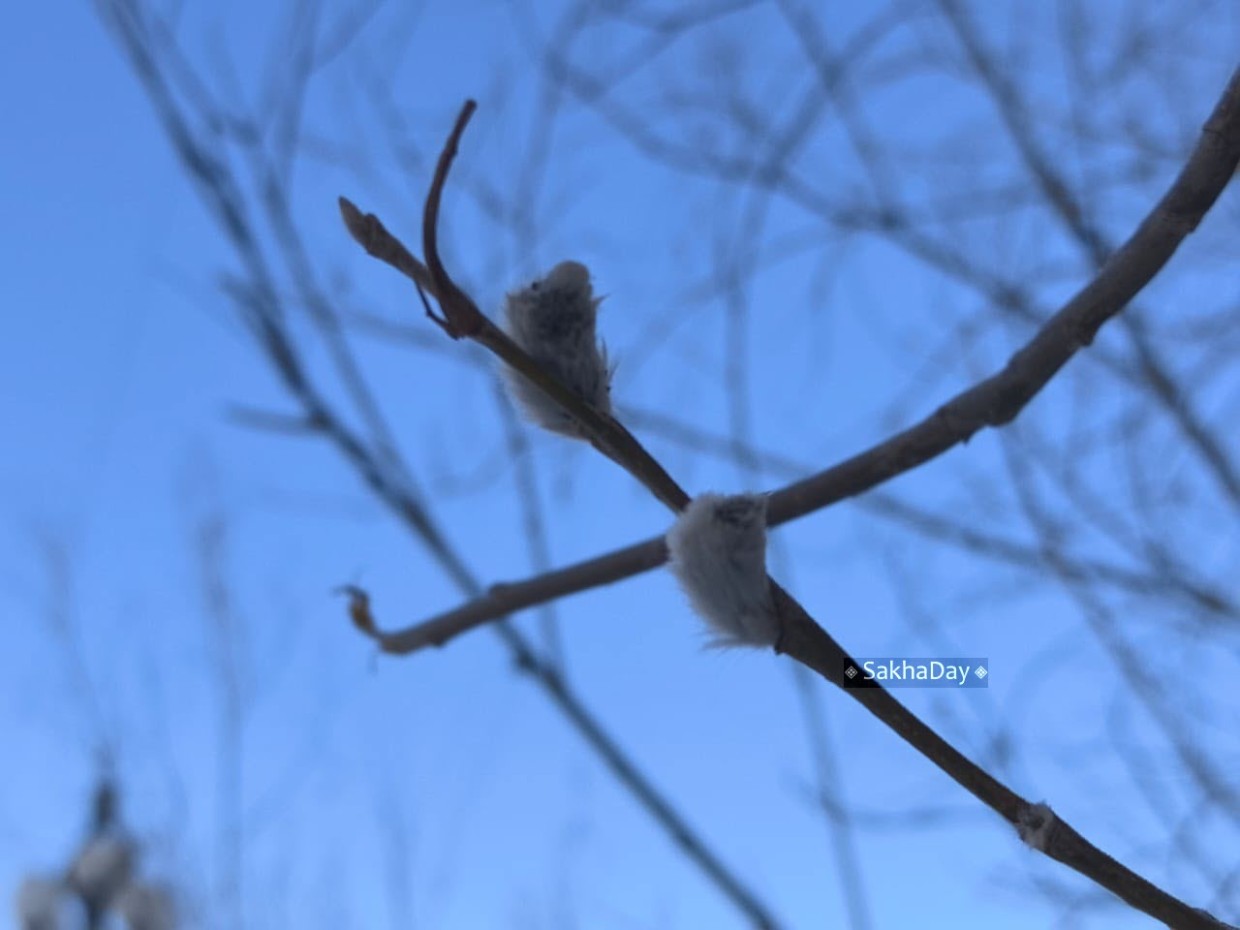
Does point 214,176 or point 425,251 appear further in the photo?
point 214,176

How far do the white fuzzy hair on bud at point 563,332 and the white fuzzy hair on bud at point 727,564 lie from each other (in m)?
0.07

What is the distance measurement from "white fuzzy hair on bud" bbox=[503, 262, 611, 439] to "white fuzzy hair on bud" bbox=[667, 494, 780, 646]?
0.23 ft

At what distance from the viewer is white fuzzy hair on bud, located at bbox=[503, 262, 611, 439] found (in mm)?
444

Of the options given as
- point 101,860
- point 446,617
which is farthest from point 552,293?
point 101,860

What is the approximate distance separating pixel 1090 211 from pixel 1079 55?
0.94ft

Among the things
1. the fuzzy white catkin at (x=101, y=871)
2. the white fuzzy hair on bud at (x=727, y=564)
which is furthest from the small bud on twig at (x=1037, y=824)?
the fuzzy white catkin at (x=101, y=871)

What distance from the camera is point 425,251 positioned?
1.32 ft

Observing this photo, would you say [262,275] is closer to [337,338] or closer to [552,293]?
[337,338]

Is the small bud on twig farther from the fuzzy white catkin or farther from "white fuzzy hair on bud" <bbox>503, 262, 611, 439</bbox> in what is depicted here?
the fuzzy white catkin

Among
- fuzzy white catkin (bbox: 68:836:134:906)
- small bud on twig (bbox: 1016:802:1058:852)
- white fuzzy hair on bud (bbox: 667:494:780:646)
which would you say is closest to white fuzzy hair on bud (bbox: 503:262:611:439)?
white fuzzy hair on bud (bbox: 667:494:780:646)

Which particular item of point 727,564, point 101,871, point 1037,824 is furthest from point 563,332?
point 101,871

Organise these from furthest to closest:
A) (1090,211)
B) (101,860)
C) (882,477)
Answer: (101,860) → (1090,211) → (882,477)

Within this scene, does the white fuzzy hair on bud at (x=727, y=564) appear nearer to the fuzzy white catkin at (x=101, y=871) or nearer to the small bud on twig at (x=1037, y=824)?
the small bud on twig at (x=1037, y=824)

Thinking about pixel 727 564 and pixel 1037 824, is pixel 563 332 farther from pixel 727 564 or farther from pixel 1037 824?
pixel 1037 824
